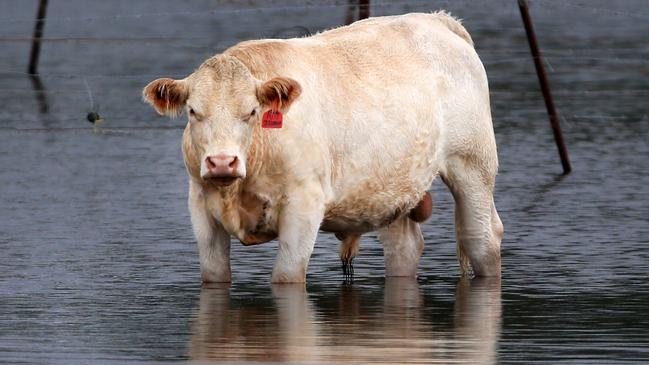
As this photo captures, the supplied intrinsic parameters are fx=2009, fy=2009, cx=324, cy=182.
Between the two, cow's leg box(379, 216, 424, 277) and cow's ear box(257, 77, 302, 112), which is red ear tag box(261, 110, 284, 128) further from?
cow's leg box(379, 216, 424, 277)

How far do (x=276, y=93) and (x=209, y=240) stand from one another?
984 millimetres

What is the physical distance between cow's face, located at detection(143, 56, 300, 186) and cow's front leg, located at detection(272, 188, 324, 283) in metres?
0.48

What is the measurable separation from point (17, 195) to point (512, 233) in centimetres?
462

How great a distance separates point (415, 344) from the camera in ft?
31.0

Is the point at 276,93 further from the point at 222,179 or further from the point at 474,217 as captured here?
the point at 474,217

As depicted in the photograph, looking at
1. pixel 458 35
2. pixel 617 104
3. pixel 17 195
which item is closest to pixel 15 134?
pixel 17 195

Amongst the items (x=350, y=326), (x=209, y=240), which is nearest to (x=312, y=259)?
(x=209, y=240)

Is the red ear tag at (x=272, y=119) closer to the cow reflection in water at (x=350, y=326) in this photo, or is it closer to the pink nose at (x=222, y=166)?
the pink nose at (x=222, y=166)

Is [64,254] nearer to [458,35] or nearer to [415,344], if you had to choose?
[458,35]

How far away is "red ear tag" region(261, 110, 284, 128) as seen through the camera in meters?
11.1

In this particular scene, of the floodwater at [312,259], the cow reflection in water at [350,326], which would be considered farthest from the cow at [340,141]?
the cow reflection in water at [350,326]

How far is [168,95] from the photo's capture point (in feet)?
36.8

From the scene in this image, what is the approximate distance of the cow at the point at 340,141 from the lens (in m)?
11.1

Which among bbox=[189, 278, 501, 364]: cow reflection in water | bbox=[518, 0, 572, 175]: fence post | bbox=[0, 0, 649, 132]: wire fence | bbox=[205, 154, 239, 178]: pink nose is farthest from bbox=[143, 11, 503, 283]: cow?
bbox=[0, 0, 649, 132]: wire fence
